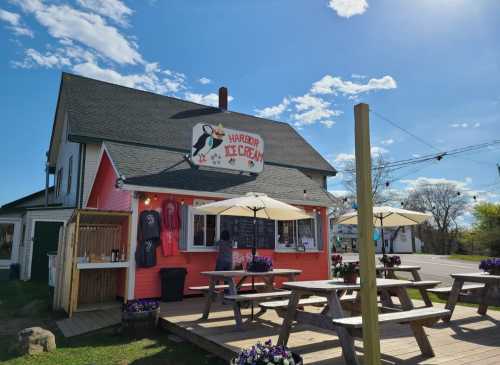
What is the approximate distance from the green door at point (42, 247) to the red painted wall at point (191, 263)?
7436 mm

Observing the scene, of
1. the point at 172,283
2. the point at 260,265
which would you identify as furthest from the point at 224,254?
the point at 260,265

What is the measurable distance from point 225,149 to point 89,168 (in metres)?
5.67

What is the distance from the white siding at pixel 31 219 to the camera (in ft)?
45.6

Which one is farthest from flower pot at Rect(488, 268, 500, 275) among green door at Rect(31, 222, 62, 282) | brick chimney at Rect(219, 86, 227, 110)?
brick chimney at Rect(219, 86, 227, 110)

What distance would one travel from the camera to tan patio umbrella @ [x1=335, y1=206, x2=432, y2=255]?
354 inches

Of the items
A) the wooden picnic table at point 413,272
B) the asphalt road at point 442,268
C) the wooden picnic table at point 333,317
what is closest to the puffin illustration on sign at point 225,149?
the wooden picnic table at point 413,272

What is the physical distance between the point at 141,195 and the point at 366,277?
22.4ft

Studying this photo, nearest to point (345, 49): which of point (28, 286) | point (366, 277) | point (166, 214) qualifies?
point (166, 214)

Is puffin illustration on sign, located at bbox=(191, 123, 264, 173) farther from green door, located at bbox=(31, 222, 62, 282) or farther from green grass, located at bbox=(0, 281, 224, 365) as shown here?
green door, located at bbox=(31, 222, 62, 282)

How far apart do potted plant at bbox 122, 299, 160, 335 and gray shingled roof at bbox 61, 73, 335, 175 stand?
9.18 meters

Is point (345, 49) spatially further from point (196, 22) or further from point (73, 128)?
point (73, 128)

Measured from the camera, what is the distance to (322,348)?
475 cm

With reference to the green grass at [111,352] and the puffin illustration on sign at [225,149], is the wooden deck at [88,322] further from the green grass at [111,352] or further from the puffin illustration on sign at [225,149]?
the puffin illustration on sign at [225,149]

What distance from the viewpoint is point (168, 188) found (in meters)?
8.94
